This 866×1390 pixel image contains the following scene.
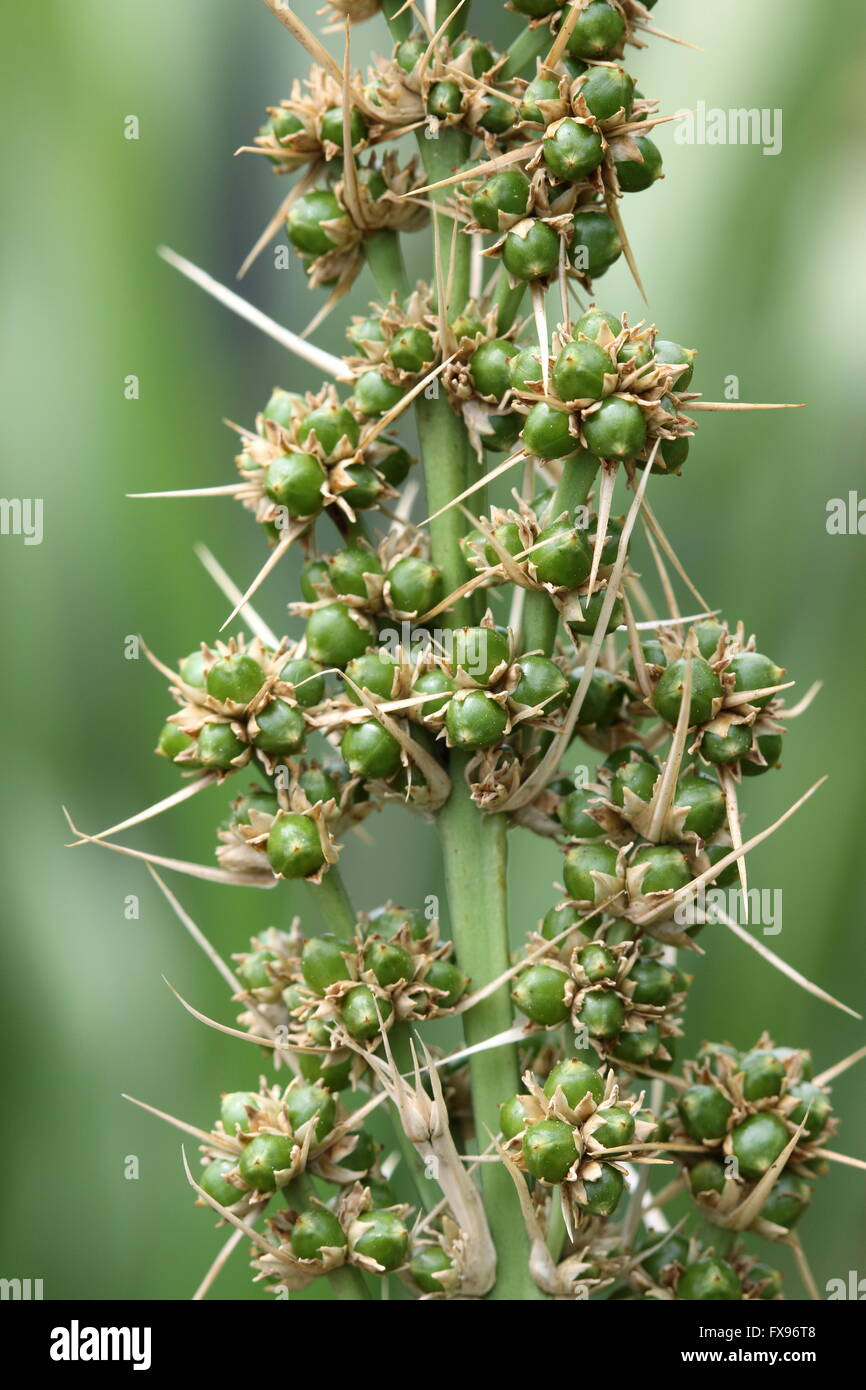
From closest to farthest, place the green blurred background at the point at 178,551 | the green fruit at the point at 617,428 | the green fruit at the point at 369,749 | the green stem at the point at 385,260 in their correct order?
the green fruit at the point at 617,428 → the green fruit at the point at 369,749 → the green stem at the point at 385,260 → the green blurred background at the point at 178,551

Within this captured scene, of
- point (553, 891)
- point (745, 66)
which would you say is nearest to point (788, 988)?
point (553, 891)

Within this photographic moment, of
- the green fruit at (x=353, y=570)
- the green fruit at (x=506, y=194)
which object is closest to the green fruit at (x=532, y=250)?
the green fruit at (x=506, y=194)

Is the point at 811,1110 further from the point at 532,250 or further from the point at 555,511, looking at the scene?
the point at 532,250

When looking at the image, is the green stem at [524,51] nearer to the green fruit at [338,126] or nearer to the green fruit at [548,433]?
the green fruit at [338,126]

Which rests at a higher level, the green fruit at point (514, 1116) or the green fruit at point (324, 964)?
the green fruit at point (324, 964)

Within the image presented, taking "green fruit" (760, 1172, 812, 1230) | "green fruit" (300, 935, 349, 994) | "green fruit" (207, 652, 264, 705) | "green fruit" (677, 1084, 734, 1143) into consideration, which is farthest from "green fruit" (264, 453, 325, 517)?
"green fruit" (760, 1172, 812, 1230)

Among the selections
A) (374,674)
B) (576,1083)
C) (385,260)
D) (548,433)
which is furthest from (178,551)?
(576,1083)
